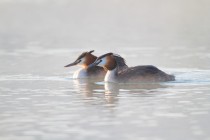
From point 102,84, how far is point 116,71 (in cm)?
53

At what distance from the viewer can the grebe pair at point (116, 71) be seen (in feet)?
62.4

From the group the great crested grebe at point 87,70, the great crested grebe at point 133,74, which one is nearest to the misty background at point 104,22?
the great crested grebe at point 87,70

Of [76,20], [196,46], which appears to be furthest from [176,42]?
[76,20]

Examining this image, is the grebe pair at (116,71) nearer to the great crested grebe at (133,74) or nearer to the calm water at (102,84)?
the great crested grebe at (133,74)

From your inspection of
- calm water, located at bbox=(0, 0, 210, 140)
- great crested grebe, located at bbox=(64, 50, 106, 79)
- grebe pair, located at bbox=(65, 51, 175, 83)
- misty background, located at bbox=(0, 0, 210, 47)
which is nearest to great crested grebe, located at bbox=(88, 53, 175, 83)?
grebe pair, located at bbox=(65, 51, 175, 83)

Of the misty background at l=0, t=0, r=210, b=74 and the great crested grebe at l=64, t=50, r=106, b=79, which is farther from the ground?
the misty background at l=0, t=0, r=210, b=74

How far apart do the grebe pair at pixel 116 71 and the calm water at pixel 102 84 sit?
1.17 ft

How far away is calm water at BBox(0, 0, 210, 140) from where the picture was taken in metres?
12.8

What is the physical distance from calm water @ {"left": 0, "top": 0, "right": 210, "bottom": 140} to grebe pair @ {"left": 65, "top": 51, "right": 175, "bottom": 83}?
0.36 meters

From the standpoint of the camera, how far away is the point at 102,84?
19.4 meters

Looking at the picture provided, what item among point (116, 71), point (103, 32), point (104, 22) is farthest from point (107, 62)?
point (104, 22)

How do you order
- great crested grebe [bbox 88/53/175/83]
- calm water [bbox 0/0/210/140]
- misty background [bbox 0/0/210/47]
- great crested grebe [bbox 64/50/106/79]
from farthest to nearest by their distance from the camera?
misty background [bbox 0/0/210/47]
great crested grebe [bbox 64/50/106/79]
great crested grebe [bbox 88/53/175/83]
calm water [bbox 0/0/210/140]

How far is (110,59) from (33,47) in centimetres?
1004

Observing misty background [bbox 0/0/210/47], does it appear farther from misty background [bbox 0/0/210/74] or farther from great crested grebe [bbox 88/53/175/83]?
great crested grebe [bbox 88/53/175/83]
